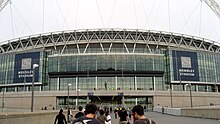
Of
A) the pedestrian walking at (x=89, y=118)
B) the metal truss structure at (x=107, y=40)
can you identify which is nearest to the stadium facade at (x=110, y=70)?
the metal truss structure at (x=107, y=40)

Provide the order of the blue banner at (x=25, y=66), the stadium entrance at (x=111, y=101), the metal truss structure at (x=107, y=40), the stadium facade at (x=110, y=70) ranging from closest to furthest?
the stadium entrance at (x=111, y=101) → the stadium facade at (x=110, y=70) → the blue banner at (x=25, y=66) → the metal truss structure at (x=107, y=40)

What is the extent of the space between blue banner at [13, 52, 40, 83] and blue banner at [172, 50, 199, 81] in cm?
4354

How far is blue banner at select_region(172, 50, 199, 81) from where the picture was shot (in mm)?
75438

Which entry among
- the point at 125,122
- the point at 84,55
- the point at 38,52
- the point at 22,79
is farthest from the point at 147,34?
the point at 125,122

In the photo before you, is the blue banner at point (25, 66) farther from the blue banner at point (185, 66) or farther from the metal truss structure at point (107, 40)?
the blue banner at point (185, 66)

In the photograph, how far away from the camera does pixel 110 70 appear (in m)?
76.0

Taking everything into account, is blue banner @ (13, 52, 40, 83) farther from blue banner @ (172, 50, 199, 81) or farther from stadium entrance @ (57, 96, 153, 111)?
blue banner @ (172, 50, 199, 81)

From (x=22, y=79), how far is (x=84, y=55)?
20525mm

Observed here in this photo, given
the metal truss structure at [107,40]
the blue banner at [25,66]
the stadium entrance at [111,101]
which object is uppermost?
the metal truss structure at [107,40]

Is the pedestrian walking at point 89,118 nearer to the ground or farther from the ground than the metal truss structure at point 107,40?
nearer to the ground

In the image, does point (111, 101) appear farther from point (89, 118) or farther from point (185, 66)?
point (89, 118)

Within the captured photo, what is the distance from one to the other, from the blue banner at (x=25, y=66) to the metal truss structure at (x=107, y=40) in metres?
4.62

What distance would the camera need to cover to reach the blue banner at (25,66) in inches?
2997

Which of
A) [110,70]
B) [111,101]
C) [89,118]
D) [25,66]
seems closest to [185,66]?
[110,70]
